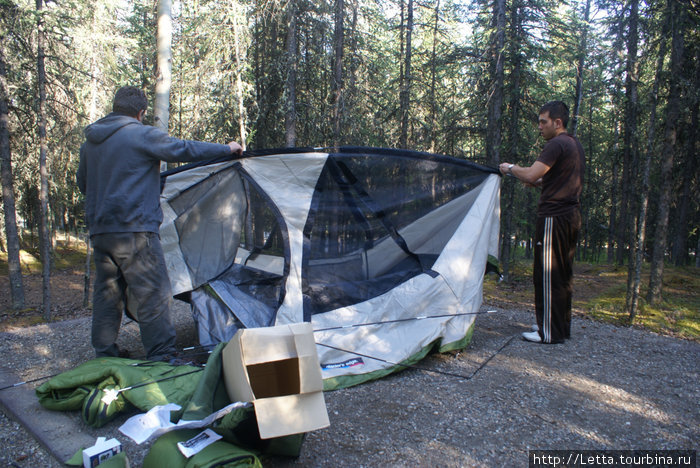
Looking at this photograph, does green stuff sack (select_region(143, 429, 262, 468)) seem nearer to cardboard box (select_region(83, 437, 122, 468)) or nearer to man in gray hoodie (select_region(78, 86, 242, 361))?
cardboard box (select_region(83, 437, 122, 468))

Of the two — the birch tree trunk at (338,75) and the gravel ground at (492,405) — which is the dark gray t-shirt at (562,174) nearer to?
the gravel ground at (492,405)

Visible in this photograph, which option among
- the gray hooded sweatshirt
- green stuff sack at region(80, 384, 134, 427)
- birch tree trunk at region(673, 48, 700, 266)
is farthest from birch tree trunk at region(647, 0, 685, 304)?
green stuff sack at region(80, 384, 134, 427)

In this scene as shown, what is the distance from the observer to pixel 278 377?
7.18 ft

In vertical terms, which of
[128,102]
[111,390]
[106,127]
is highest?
[128,102]

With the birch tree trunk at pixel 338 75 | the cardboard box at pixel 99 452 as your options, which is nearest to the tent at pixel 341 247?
the cardboard box at pixel 99 452

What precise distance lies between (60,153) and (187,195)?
8040mm

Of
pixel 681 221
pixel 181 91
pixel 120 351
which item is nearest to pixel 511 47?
pixel 681 221

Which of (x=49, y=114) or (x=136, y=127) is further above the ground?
(x=49, y=114)

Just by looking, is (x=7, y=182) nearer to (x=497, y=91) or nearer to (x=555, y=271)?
(x=555, y=271)

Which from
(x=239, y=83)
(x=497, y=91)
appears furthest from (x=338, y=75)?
(x=497, y=91)

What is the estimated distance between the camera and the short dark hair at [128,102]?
3350 millimetres

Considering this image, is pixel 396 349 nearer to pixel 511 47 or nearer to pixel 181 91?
pixel 511 47

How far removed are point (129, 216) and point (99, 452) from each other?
1.70 m

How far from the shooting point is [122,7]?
11.5 meters
